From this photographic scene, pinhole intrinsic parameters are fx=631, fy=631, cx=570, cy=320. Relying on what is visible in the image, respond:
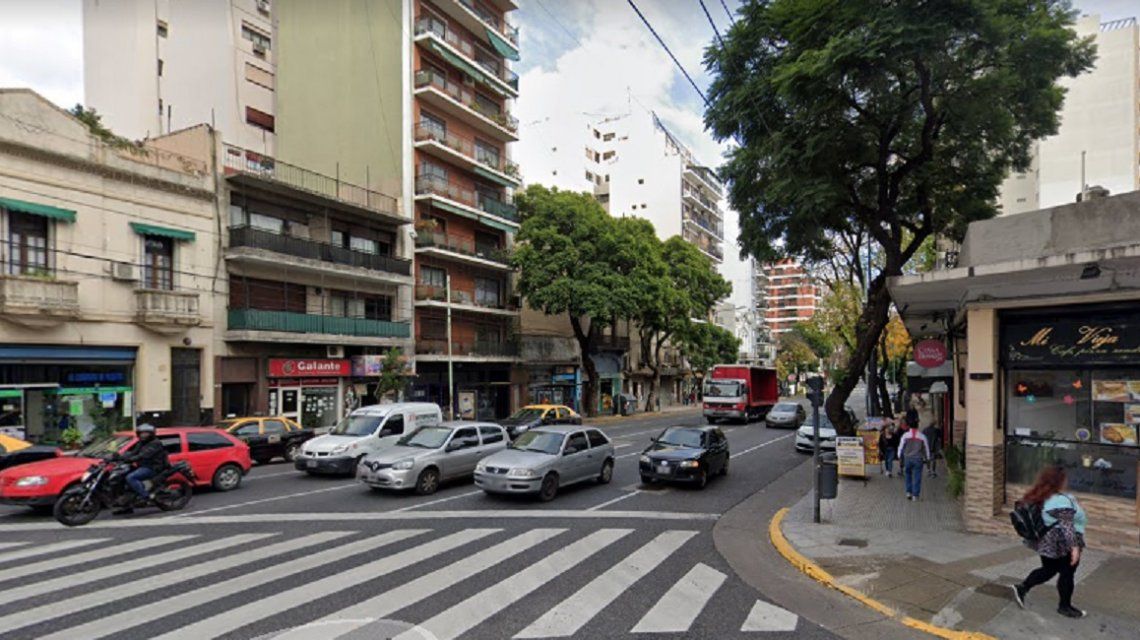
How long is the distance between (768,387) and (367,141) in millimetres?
27907

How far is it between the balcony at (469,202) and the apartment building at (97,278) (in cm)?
1153

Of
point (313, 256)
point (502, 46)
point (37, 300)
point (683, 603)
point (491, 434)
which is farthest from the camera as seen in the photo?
point (502, 46)

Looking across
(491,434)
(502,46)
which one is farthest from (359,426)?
(502,46)

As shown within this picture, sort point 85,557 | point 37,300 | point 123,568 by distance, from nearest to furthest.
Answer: point 123,568 → point 85,557 → point 37,300

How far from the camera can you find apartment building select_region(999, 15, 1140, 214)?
170 ft

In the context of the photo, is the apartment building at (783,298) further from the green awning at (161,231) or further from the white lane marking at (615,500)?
the white lane marking at (615,500)

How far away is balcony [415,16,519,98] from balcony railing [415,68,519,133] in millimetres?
1095

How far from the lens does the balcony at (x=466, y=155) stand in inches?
1336

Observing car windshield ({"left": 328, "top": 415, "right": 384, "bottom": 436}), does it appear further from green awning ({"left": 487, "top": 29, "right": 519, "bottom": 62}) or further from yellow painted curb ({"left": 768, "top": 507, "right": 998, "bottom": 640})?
green awning ({"left": 487, "top": 29, "right": 519, "bottom": 62})

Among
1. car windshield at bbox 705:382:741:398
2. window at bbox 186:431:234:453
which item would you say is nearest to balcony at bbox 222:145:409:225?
window at bbox 186:431:234:453

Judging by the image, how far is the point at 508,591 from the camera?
746 centimetres

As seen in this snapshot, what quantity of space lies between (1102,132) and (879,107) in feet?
181

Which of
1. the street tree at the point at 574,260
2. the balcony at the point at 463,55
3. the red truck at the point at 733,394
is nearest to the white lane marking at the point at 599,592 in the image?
the red truck at the point at 733,394

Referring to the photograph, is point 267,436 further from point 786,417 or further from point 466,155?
point 786,417
